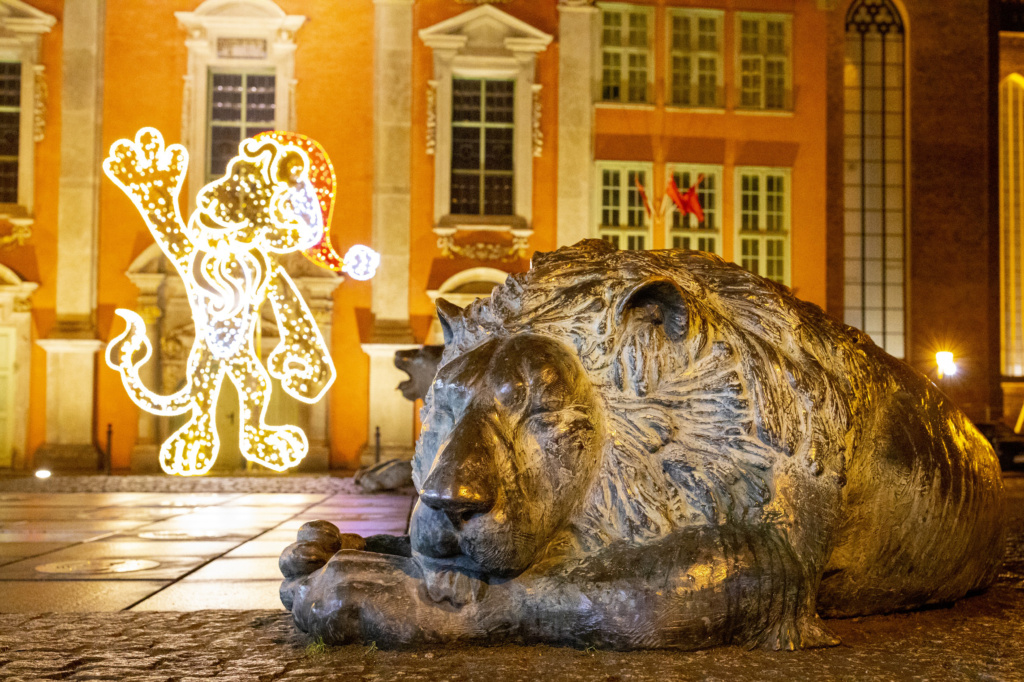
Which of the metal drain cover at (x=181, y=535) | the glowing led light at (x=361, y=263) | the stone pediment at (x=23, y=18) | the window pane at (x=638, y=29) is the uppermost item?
the window pane at (x=638, y=29)

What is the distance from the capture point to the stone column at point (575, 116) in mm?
17547

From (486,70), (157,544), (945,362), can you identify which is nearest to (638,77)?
(486,70)

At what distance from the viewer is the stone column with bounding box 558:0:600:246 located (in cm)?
1755

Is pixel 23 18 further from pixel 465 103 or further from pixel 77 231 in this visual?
pixel 465 103

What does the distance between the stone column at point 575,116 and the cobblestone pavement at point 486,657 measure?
590 inches

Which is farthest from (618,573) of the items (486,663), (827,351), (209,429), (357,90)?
(357,90)

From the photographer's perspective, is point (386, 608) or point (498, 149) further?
point (498, 149)

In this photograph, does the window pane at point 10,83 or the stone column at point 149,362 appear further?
the window pane at point 10,83

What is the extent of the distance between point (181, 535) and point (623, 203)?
13029mm

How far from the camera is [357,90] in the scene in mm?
17391

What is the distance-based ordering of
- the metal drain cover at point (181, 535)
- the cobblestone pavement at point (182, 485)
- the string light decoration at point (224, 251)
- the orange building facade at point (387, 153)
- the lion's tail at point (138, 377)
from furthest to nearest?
the orange building facade at point (387, 153), the string light decoration at point (224, 251), the lion's tail at point (138, 377), the cobblestone pavement at point (182, 485), the metal drain cover at point (181, 535)

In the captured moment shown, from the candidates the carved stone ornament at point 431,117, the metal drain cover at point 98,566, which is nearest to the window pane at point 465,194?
the carved stone ornament at point 431,117

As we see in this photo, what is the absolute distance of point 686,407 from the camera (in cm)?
243

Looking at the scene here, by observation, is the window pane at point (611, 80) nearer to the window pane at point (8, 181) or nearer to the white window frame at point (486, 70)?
the white window frame at point (486, 70)
